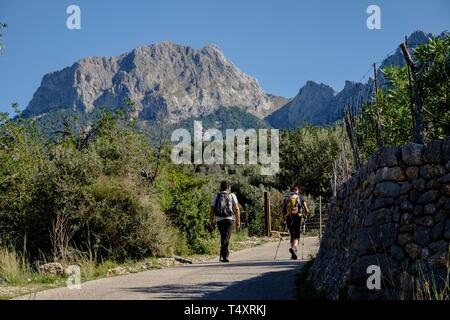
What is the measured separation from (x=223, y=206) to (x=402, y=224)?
268 inches

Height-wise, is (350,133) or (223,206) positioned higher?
(350,133)

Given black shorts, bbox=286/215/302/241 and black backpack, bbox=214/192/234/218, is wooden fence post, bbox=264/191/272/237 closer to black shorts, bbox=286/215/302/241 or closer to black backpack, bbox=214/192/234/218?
black shorts, bbox=286/215/302/241

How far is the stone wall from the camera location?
→ 6.50 meters

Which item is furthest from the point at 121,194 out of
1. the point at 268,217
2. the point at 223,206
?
the point at 268,217

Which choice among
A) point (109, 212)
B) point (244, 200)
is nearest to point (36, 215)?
point (109, 212)

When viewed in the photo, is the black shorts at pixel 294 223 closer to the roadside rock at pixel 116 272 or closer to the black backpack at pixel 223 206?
the black backpack at pixel 223 206

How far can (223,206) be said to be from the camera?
13312 millimetres

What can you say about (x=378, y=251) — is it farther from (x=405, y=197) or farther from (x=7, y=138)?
(x=7, y=138)

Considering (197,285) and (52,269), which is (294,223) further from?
(52,269)

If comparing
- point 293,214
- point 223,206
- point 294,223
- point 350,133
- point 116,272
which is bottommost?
point 116,272

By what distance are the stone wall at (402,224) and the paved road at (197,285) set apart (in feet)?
5.50

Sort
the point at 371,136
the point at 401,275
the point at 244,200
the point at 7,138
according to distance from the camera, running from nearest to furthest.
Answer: the point at 401,275
the point at 371,136
the point at 7,138
the point at 244,200

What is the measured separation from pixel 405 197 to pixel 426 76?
540 cm
